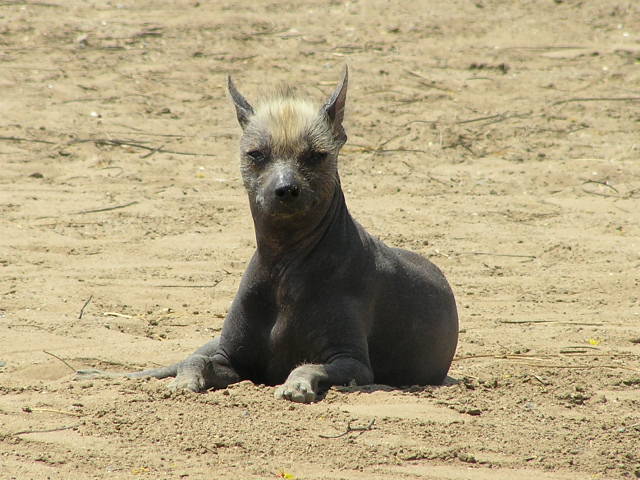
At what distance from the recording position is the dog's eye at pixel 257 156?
5.80 meters

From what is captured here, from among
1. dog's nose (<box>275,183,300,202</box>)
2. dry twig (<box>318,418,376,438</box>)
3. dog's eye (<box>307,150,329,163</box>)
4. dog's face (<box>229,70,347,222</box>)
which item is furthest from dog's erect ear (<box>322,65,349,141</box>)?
dry twig (<box>318,418,376,438</box>)

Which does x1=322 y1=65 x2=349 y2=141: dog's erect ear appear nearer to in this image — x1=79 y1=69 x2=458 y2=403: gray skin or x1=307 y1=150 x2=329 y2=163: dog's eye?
x1=79 y1=69 x2=458 y2=403: gray skin

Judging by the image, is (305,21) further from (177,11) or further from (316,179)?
(316,179)

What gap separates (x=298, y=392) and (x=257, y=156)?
1322 mm

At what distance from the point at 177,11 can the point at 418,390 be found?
33.8ft

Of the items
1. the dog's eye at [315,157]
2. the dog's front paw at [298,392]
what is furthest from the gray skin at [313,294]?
the dog's front paw at [298,392]

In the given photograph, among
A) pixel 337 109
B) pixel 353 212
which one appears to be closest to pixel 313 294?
pixel 337 109

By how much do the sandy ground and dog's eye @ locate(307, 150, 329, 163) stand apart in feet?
3.92

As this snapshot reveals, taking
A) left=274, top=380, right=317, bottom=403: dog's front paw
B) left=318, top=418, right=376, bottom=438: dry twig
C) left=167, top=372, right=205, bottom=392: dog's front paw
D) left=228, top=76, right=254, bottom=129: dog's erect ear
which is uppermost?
left=228, top=76, right=254, bottom=129: dog's erect ear

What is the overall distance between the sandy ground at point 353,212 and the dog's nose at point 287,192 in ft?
3.04

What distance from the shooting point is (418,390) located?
5559 mm

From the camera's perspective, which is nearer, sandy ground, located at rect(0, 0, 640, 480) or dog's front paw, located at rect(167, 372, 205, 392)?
sandy ground, located at rect(0, 0, 640, 480)

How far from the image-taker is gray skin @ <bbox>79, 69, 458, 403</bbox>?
568cm

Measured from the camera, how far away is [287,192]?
18.1 feet
